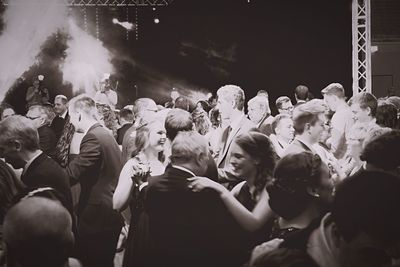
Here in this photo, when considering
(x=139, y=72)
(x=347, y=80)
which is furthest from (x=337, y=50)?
(x=139, y=72)

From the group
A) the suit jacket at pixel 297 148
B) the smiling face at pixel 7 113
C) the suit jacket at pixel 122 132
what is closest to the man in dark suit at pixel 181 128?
the suit jacket at pixel 122 132

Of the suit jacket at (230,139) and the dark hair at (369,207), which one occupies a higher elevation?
the suit jacket at (230,139)

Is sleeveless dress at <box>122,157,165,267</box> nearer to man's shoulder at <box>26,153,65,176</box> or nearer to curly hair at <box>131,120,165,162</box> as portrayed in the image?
curly hair at <box>131,120,165,162</box>

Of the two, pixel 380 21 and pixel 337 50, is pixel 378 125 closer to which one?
pixel 337 50

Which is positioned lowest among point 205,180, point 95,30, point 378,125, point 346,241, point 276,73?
point 346,241

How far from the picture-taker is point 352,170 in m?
3.99

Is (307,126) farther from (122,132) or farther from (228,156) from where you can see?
(122,132)

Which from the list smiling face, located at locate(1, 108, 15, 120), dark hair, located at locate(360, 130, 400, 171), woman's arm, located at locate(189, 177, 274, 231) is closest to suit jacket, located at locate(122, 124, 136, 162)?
woman's arm, located at locate(189, 177, 274, 231)

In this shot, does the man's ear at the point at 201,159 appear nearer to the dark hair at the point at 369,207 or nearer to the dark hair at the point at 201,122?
the dark hair at the point at 201,122

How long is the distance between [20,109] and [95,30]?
130cm

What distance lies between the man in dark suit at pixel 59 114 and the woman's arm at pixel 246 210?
3.99 feet

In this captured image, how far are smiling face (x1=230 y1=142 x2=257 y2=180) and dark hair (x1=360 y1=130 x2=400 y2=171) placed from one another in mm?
840

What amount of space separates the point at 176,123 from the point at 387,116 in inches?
65.7

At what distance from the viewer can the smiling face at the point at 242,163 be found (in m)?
3.97
